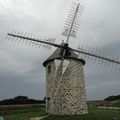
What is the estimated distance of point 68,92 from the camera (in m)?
24.7

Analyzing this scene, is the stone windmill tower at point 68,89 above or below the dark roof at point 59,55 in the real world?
below

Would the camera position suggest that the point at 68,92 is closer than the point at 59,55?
Yes

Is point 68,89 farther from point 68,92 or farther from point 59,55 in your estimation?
point 59,55

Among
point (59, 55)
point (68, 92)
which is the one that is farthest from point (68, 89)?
point (59, 55)

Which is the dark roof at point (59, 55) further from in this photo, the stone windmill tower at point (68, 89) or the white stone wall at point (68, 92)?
the white stone wall at point (68, 92)

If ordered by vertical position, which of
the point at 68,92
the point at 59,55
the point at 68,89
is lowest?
the point at 68,92

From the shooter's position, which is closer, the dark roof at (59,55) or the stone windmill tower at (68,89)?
the stone windmill tower at (68,89)

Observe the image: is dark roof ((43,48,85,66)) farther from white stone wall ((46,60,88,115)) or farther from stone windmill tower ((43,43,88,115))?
white stone wall ((46,60,88,115))

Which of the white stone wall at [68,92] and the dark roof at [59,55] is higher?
the dark roof at [59,55]

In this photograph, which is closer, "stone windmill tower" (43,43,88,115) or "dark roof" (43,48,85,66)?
"stone windmill tower" (43,43,88,115)

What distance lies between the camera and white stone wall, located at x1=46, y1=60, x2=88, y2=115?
2462 cm

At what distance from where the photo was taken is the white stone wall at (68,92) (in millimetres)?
24625

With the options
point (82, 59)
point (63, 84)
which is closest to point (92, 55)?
point (82, 59)

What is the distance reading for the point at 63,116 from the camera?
24.2 m
